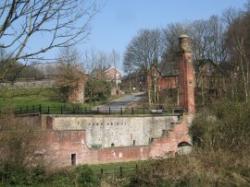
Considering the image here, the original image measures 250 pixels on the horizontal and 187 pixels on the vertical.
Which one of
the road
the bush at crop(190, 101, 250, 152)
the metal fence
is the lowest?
the bush at crop(190, 101, 250, 152)

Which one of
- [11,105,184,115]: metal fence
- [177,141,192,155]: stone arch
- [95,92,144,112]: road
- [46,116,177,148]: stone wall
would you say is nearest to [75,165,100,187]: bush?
[177,141,192,155]: stone arch

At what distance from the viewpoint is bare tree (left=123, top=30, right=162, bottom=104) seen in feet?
239

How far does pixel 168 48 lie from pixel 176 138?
36967 millimetres

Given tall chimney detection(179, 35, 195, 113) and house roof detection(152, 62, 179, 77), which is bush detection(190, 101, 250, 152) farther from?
house roof detection(152, 62, 179, 77)

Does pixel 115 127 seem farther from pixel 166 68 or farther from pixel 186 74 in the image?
pixel 166 68

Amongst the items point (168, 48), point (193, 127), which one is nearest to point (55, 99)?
point (193, 127)

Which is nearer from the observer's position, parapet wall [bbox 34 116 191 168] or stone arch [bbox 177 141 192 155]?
stone arch [bbox 177 141 192 155]

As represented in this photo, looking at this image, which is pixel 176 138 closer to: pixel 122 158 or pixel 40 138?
pixel 122 158

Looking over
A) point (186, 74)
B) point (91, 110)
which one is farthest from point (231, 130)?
point (91, 110)

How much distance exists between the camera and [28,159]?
1964cm

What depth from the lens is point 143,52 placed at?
73312 mm

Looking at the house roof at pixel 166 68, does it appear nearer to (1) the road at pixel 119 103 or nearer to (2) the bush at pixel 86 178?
(1) the road at pixel 119 103

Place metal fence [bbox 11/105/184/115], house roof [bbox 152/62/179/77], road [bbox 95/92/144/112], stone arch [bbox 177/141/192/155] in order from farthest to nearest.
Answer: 1. house roof [bbox 152/62/179/77]
2. road [bbox 95/92/144/112]
3. metal fence [bbox 11/105/184/115]
4. stone arch [bbox 177/141/192/155]

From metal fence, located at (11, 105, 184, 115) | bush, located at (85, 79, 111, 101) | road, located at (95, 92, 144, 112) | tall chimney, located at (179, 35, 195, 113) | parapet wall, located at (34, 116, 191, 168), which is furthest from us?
bush, located at (85, 79, 111, 101)
